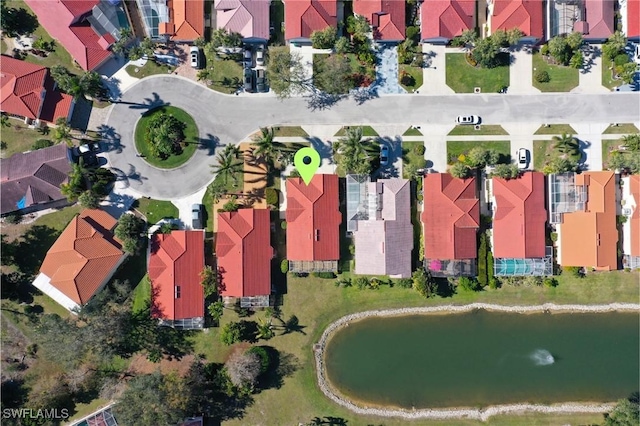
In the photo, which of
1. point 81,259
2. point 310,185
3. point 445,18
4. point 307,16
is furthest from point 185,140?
point 445,18

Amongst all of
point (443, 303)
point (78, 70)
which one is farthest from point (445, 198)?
point (78, 70)

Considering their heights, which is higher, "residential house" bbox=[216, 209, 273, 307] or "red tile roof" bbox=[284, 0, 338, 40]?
"red tile roof" bbox=[284, 0, 338, 40]

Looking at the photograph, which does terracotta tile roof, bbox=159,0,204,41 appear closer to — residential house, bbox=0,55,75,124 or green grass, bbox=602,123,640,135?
residential house, bbox=0,55,75,124

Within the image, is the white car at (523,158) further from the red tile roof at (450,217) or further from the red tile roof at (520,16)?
the red tile roof at (520,16)

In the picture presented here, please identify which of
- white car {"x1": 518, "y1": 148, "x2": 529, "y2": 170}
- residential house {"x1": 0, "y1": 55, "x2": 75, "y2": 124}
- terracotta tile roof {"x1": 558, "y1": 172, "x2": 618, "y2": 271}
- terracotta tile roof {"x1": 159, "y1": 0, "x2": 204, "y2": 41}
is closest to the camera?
terracotta tile roof {"x1": 558, "y1": 172, "x2": 618, "y2": 271}

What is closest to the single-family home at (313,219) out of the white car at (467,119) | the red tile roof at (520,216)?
the white car at (467,119)

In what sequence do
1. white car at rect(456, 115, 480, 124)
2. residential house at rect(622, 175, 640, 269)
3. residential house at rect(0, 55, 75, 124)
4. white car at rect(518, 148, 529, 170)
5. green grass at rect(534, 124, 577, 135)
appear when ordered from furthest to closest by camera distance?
green grass at rect(534, 124, 577, 135) < white car at rect(456, 115, 480, 124) < white car at rect(518, 148, 529, 170) < residential house at rect(622, 175, 640, 269) < residential house at rect(0, 55, 75, 124)

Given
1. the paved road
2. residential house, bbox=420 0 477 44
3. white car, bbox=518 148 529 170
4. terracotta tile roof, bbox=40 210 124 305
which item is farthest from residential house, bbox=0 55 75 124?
white car, bbox=518 148 529 170
